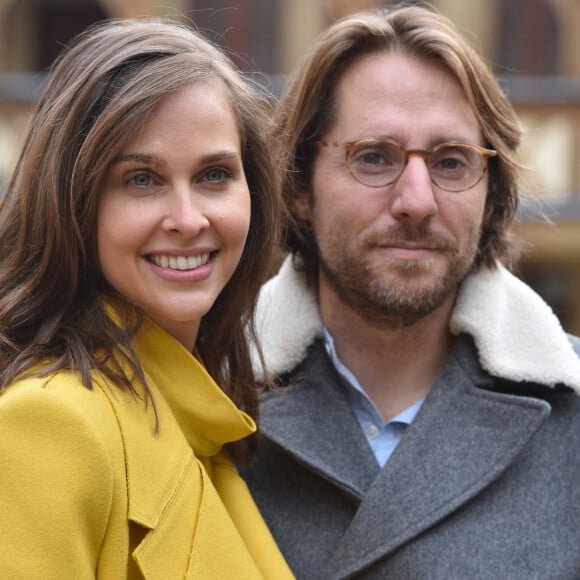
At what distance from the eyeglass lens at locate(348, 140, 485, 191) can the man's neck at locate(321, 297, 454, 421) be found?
32 cm

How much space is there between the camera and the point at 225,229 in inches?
90.6

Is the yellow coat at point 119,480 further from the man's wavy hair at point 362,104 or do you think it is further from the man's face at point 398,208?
the man's wavy hair at point 362,104

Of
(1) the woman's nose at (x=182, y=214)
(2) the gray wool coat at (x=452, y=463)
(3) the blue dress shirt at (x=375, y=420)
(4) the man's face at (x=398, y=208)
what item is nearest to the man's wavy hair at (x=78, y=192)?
(1) the woman's nose at (x=182, y=214)

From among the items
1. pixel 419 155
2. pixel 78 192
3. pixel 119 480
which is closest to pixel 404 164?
pixel 419 155

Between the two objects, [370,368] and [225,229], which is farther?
[370,368]

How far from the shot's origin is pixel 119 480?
2062 mm

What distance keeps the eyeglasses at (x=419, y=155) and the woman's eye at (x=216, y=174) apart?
2.63 ft

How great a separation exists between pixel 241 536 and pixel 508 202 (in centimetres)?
137

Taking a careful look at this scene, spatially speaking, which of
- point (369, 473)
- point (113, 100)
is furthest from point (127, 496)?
point (369, 473)

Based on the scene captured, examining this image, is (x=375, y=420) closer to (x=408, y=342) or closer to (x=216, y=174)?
(x=408, y=342)

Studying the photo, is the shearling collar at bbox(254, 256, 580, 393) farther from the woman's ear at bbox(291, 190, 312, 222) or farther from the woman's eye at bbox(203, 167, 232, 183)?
the woman's eye at bbox(203, 167, 232, 183)

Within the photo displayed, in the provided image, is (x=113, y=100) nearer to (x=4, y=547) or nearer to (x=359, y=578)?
(x=4, y=547)

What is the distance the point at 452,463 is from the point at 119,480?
1036 mm

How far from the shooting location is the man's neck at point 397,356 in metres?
3.12
